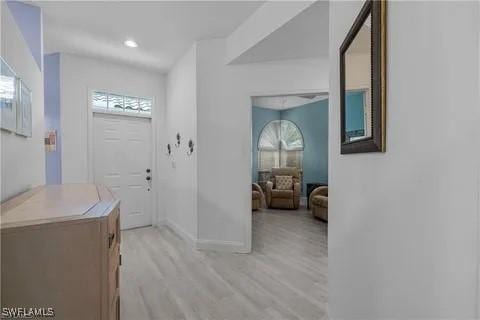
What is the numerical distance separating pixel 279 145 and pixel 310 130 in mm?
1043

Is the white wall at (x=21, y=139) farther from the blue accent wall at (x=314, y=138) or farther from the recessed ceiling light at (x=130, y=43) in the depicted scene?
the blue accent wall at (x=314, y=138)

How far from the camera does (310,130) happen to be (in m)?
6.91

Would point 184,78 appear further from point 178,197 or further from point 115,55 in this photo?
point 178,197

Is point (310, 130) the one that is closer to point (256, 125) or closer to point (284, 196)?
point (256, 125)

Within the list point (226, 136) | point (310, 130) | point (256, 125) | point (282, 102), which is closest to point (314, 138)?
point (310, 130)

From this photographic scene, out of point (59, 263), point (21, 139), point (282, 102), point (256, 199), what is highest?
point (282, 102)

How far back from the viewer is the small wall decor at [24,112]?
67.3 inches

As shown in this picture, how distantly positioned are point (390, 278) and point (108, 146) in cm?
425

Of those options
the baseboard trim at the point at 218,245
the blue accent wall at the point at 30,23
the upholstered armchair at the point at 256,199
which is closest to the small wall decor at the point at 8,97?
the blue accent wall at the point at 30,23

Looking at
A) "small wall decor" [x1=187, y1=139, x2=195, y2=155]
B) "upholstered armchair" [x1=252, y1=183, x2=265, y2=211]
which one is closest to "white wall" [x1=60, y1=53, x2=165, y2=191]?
"small wall decor" [x1=187, y1=139, x2=195, y2=155]

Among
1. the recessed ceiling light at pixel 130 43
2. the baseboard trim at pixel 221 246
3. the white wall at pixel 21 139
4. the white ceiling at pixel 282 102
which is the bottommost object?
the baseboard trim at pixel 221 246

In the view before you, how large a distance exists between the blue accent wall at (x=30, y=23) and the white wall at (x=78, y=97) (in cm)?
126

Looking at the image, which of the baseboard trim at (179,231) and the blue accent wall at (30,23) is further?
the baseboard trim at (179,231)

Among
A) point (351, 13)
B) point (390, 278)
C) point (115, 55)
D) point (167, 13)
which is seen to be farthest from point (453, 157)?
point (115, 55)
